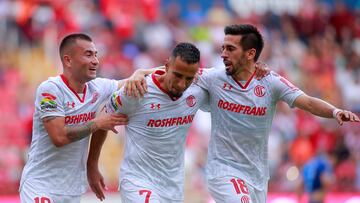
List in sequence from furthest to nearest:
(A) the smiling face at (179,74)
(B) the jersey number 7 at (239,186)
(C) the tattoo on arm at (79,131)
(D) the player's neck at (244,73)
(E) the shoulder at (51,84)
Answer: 1. (D) the player's neck at (244,73)
2. (B) the jersey number 7 at (239,186)
3. (E) the shoulder at (51,84)
4. (C) the tattoo on arm at (79,131)
5. (A) the smiling face at (179,74)

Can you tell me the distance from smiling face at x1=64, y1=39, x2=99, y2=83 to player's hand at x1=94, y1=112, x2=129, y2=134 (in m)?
0.48

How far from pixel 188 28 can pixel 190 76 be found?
1332 cm

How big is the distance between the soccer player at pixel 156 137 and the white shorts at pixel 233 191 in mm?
456

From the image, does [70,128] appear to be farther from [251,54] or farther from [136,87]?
[251,54]

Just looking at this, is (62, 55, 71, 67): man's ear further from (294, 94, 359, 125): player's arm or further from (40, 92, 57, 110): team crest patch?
(294, 94, 359, 125): player's arm

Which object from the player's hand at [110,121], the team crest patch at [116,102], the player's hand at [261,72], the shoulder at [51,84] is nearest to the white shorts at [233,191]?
the player's hand at [261,72]

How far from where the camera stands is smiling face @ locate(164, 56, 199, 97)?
9523mm

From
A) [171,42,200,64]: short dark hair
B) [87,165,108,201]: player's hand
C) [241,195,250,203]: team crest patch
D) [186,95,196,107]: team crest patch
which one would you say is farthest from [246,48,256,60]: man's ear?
[87,165,108,201]: player's hand

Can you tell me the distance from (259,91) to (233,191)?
1015 millimetres

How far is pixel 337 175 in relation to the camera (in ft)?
63.9

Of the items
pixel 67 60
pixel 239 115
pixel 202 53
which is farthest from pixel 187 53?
pixel 202 53

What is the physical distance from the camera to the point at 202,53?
21.9 metres

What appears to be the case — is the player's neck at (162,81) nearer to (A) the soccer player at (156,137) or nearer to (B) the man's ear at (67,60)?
(A) the soccer player at (156,137)

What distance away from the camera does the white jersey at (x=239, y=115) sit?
10.3 metres
